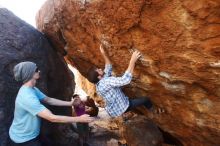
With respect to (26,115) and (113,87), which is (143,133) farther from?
(26,115)

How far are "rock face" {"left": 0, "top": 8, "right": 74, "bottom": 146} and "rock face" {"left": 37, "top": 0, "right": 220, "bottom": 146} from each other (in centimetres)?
91

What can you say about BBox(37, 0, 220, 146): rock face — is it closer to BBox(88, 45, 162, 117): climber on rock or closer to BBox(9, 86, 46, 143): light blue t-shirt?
BBox(88, 45, 162, 117): climber on rock

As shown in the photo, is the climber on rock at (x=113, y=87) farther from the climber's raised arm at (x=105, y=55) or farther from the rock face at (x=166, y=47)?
the rock face at (x=166, y=47)

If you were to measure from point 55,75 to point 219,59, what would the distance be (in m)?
5.16

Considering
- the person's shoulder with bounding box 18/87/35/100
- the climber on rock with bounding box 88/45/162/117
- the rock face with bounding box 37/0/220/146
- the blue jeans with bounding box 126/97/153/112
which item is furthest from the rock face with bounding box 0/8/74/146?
the blue jeans with bounding box 126/97/153/112

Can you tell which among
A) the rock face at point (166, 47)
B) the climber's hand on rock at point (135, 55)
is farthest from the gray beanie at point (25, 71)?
the climber's hand on rock at point (135, 55)

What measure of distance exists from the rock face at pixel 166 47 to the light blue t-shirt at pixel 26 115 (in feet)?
6.58

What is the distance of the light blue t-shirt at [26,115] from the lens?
524 cm

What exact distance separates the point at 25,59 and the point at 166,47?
351 centimetres

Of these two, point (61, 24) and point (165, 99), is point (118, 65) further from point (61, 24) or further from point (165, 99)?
point (61, 24)

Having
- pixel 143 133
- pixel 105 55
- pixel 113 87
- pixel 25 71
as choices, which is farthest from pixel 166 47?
pixel 143 133

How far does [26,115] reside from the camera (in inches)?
217

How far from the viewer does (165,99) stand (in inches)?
275

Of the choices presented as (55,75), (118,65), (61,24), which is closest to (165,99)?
(118,65)
